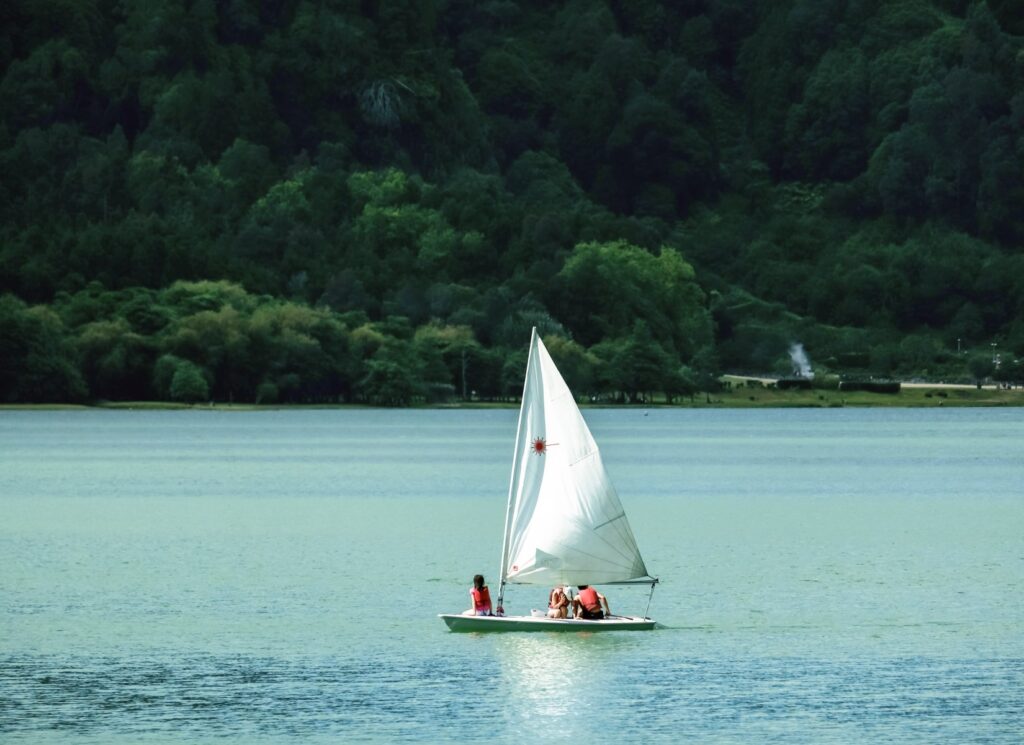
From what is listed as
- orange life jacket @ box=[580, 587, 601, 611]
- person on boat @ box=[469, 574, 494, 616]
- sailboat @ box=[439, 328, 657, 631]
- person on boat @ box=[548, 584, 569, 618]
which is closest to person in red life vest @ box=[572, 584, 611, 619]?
orange life jacket @ box=[580, 587, 601, 611]

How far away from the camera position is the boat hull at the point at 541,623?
176 feet

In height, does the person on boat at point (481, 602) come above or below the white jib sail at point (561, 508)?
below

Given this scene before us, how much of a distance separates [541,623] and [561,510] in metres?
3.00

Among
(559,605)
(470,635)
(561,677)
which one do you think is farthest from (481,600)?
(561,677)

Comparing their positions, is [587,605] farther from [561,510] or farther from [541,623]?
[561,510]

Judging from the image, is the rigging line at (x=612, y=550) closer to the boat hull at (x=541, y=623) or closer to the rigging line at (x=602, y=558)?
the rigging line at (x=602, y=558)

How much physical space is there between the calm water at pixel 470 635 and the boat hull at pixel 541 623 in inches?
17.5

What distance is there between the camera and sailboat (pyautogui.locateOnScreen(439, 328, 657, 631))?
55.0 metres

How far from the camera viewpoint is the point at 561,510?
181 ft

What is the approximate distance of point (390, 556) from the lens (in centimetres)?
8019

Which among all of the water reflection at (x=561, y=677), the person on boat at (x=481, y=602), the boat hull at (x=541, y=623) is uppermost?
the person on boat at (x=481, y=602)

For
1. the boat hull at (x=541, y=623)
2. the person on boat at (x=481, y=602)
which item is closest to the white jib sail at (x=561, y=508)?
the person on boat at (x=481, y=602)

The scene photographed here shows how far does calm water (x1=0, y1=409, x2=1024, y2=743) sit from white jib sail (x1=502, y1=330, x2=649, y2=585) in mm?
1817

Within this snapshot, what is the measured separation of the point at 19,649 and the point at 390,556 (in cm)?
2547
